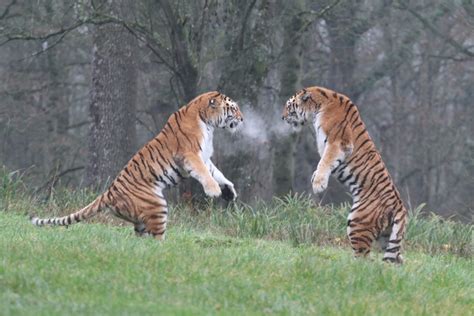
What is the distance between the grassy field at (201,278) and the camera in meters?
7.93

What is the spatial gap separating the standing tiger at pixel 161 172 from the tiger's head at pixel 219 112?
0.01m

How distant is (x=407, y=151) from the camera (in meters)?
40.0

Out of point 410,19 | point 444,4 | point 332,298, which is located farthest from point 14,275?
point 410,19

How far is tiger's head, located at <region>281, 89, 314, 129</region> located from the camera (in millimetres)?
11727

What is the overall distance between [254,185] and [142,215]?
1098 centimetres

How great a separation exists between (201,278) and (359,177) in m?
2.84

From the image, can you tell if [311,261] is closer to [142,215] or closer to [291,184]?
[142,215]

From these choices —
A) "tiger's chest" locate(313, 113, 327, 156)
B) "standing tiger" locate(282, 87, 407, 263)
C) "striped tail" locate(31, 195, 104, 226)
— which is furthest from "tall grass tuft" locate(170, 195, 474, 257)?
"striped tail" locate(31, 195, 104, 226)

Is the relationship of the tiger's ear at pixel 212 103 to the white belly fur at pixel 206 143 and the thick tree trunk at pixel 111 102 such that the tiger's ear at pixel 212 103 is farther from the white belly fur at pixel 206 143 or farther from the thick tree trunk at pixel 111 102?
the thick tree trunk at pixel 111 102

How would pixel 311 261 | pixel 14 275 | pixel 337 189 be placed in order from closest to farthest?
1. pixel 14 275
2. pixel 311 261
3. pixel 337 189

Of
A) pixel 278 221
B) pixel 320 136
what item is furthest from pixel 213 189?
pixel 278 221

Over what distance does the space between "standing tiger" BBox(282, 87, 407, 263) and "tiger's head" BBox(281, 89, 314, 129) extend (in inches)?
7.3

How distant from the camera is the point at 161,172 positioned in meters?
11.5

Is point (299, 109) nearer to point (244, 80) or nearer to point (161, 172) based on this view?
point (161, 172)
